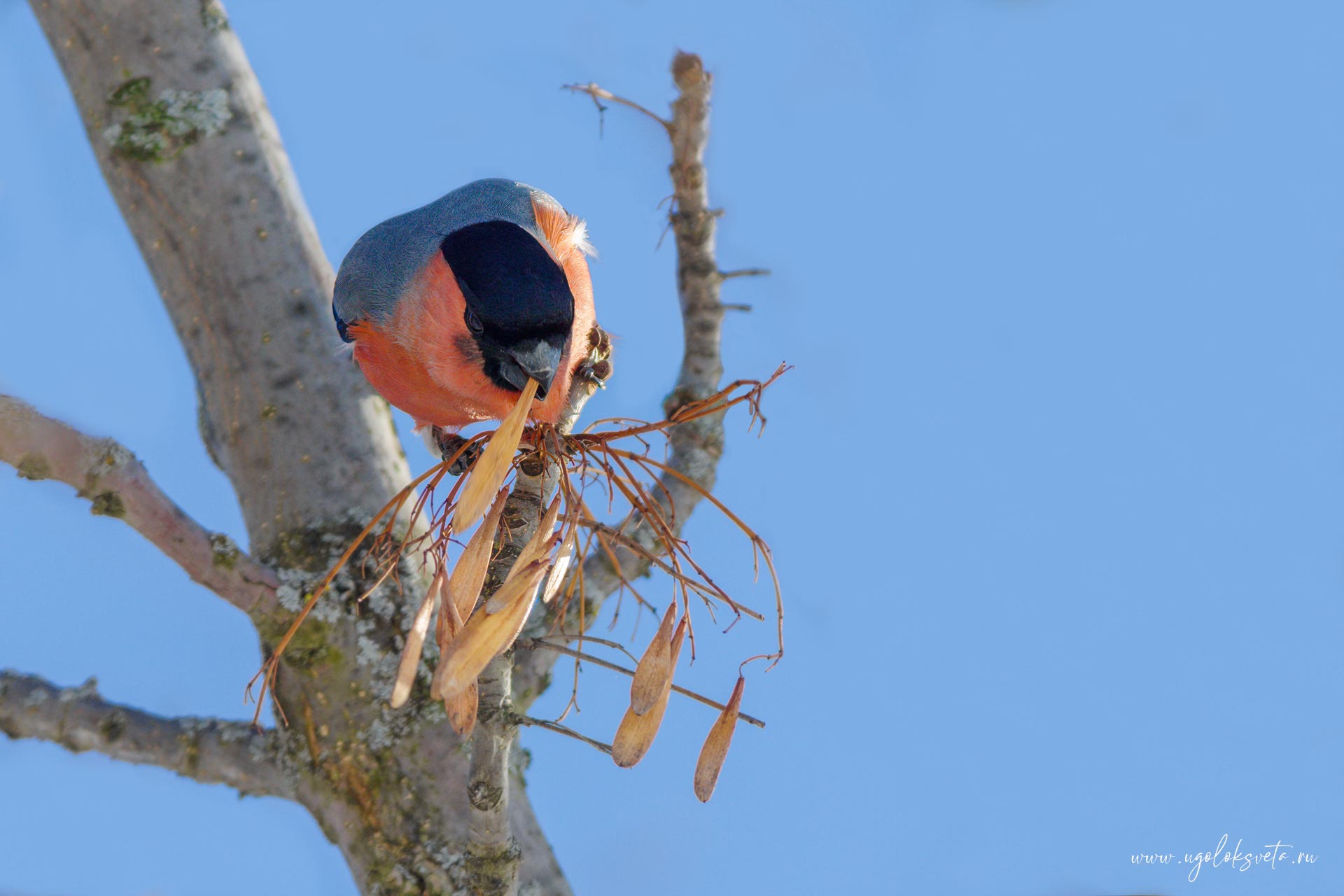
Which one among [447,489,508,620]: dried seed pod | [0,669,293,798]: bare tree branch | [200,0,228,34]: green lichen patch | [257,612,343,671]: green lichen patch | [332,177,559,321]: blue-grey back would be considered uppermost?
[200,0,228,34]: green lichen patch

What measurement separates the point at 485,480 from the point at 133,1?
1974mm

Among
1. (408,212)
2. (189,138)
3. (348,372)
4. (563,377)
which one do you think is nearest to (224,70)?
(189,138)

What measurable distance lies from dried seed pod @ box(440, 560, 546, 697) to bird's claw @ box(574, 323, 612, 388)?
2.33ft

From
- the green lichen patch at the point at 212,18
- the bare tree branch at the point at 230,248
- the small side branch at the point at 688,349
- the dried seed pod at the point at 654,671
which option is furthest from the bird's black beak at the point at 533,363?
the green lichen patch at the point at 212,18

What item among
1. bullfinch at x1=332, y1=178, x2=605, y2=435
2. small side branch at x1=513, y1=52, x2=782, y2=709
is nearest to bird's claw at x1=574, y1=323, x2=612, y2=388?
bullfinch at x1=332, y1=178, x2=605, y2=435

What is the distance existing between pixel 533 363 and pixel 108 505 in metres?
0.77

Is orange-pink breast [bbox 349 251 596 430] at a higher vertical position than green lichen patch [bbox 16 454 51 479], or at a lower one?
higher

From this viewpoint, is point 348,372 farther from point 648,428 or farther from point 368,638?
point 648,428

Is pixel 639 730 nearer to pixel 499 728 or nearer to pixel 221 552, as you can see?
pixel 499 728

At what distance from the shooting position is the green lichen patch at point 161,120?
8.46 ft

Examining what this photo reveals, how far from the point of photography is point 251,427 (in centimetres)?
245

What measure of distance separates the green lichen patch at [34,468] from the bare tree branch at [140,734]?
0.47 metres

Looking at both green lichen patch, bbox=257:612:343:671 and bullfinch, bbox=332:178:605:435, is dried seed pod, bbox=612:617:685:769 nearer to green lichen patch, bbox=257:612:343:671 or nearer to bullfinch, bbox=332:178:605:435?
bullfinch, bbox=332:178:605:435

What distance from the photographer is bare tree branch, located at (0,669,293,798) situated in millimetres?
2170
